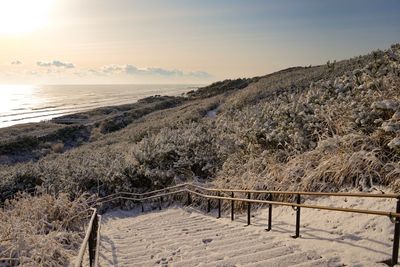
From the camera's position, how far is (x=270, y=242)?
20.5ft

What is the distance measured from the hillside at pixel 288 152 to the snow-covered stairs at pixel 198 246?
189cm

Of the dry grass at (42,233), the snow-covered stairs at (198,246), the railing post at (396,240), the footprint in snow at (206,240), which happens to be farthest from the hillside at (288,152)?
the footprint in snow at (206,240)

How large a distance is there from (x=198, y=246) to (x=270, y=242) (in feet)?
4.35

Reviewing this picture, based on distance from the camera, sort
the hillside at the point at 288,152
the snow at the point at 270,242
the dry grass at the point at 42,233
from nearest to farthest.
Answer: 1. the snow at the point at 270,242
2. the dry grass at the point at 42,233
3. the hillside at the point at 288,152

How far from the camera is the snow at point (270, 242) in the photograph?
5211mm

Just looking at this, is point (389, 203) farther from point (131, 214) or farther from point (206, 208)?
point (131, 214)

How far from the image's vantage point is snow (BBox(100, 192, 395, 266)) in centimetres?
521

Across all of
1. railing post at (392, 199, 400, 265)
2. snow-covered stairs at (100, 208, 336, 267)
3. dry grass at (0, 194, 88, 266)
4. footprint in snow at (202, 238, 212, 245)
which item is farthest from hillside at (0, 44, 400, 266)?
footprint in snow at (202, 238, 212, 245)

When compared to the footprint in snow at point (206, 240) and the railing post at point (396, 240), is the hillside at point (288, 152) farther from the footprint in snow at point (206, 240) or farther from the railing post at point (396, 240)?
the footprint in snow at point (206, 240)

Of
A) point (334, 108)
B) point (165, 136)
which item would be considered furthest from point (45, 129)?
point (334, 108)

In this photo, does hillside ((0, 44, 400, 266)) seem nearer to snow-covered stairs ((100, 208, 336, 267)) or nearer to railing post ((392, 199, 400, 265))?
snow-covered stairs ((100, 208, 336, 267))

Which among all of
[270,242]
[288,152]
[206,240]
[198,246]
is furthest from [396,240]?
[288,152]

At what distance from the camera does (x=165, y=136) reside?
1802 centimetres

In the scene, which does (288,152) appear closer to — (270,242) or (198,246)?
(270,242)
